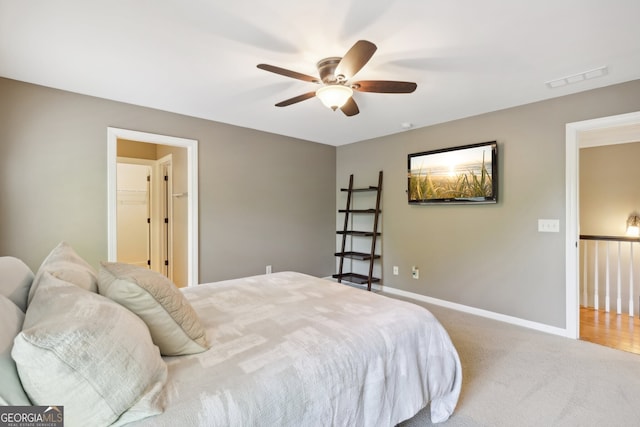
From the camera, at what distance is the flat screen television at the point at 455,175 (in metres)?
3.31

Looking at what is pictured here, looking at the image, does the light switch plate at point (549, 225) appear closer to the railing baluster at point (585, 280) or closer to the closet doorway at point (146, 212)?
the railing baluster at point (585, 280)

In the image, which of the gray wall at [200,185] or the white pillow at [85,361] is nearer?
the white pillow at [85,361]

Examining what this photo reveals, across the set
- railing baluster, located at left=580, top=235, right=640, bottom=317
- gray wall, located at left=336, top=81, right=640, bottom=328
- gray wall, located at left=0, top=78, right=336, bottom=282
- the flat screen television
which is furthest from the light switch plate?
gray wall, located at left=0, top=78, right=336, bottom=282

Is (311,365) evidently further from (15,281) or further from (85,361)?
(15,281)

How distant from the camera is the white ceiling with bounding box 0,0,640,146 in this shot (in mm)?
1656

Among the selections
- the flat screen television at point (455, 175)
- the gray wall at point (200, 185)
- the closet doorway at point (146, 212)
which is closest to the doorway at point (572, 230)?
the flat screen television at point (455, 175)

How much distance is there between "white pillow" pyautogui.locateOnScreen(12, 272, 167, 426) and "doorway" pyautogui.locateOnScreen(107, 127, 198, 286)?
225 centimetres

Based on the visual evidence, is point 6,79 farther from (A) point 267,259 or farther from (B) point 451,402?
(B) point 451,402

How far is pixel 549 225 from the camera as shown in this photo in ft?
9.68

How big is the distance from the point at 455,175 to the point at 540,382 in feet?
7.43

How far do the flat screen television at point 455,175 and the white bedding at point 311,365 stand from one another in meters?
2.16

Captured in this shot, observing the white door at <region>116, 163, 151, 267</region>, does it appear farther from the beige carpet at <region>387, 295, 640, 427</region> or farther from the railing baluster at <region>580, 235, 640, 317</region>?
the railing baluster at <region>580, 235, 640, 317</region>

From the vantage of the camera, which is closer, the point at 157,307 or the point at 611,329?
the point at 157,307

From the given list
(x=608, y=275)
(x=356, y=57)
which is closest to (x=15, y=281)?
(x=356, y=57)
